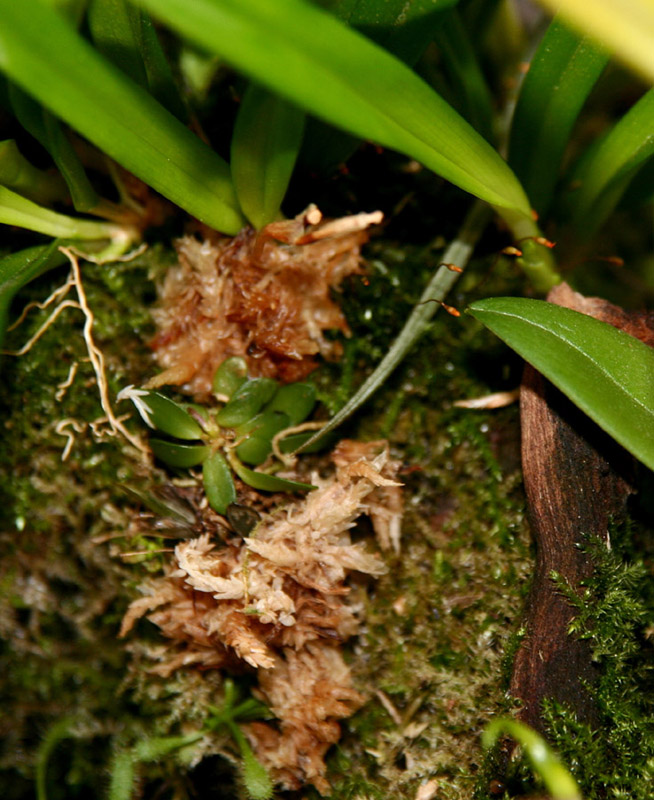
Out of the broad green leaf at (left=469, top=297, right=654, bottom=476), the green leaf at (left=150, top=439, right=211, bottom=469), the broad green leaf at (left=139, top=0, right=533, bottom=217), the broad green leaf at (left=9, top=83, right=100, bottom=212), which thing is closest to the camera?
the broad green leaf at (left=139, top=0, right=533, bottom=217)

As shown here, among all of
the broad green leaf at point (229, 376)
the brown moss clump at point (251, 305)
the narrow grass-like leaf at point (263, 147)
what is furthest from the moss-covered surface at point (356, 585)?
the narrow grass-like leaf at point (263, 147)

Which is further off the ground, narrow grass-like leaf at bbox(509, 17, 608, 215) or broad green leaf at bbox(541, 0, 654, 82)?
broad green leaf at bbox(541, 0, 654, 82)

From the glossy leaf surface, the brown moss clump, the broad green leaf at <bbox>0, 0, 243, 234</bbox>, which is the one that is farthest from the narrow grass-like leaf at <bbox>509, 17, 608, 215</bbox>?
the glossy leaf surface

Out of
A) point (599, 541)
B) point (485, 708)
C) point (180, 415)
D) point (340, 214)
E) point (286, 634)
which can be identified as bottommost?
point (286, 634)

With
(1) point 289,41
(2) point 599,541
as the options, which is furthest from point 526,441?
(1) point 289,41

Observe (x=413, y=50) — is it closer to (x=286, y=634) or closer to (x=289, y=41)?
(x=289, y=41)

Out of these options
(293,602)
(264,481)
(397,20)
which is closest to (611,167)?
(397,20)

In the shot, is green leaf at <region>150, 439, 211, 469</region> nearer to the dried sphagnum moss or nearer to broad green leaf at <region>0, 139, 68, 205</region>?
the dried sphagnum moss
